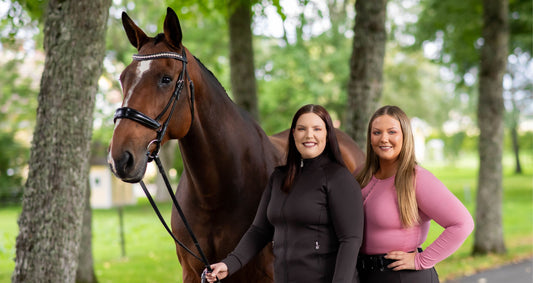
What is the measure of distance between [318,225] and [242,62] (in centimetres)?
574

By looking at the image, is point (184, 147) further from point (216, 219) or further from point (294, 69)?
point (294, 69)

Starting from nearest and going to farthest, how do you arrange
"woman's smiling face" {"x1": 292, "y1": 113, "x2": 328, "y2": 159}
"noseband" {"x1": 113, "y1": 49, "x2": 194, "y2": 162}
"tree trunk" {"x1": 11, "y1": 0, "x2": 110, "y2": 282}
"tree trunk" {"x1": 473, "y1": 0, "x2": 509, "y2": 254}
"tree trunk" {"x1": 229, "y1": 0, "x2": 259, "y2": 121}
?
1. "noseband" {"x1": 113, "y1": 49, "x2": 194, "y2": 162}
2. "woman's smiling face" {"x1": 292, "y1": 113, "x2": 328, "y2": 159}
3. "tree trunk" {"x1": 11, "y1": 0, "x2": 110, "y2": 282}
4. "tree trunk" {"x1": 229, "y1": 0, "x2": 259, "y2": 121}
5. "tree trunk" {"x1": 473, "y1": 0, "x2": 509, "y2": 254}

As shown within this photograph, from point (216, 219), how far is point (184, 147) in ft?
1.81

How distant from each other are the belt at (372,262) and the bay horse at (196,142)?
2.94ft

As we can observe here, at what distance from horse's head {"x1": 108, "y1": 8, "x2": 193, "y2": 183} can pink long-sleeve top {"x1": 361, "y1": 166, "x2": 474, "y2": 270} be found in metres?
1.14

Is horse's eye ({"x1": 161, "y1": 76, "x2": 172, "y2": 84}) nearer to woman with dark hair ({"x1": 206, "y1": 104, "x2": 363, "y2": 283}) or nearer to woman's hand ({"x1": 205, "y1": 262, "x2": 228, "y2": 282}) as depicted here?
woman with dark hair ({"x1": 206, "y1": 104, "x2": 363, "y2": 283})

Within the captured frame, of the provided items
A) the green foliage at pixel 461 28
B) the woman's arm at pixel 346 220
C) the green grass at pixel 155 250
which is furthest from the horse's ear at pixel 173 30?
the green foliage at pixel 461 28

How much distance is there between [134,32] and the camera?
286cm

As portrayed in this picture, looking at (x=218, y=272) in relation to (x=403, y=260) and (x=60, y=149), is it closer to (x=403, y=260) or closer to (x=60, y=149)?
(x=403, y=260)

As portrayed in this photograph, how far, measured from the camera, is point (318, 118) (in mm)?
2576

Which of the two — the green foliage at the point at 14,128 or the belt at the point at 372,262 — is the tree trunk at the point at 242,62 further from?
the green foliage at the point at 14,128

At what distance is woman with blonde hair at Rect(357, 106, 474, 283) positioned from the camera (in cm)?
251

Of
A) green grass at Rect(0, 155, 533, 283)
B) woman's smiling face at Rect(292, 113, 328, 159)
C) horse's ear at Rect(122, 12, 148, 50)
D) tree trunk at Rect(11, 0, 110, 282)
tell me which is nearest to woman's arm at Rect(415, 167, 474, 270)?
woman's smiling face at Rect(292, 113, 328, 159)

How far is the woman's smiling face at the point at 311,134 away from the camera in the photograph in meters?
2.56
